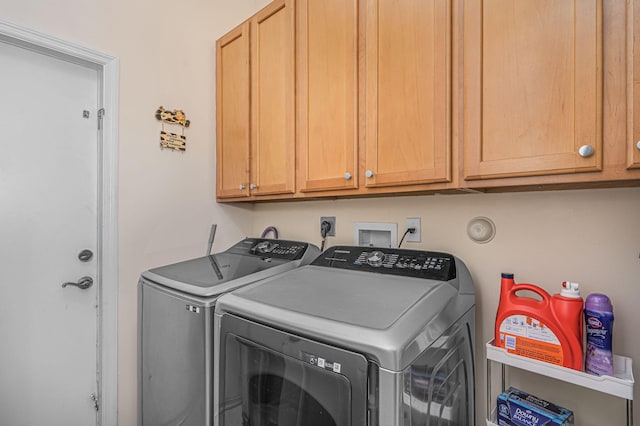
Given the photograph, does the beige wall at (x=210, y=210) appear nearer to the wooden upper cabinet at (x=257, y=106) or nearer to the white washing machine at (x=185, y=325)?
the wooden upper cabinet at (x=257, y=106)

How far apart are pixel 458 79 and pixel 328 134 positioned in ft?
1.92

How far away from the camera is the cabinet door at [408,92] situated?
1.12 metres

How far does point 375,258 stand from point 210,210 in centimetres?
124

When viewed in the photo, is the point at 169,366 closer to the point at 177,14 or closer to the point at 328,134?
the point at 328,134

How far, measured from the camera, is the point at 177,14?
1.98 m

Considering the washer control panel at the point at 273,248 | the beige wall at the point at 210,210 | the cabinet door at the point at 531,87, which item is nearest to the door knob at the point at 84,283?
the beige wall at the point at 210,210

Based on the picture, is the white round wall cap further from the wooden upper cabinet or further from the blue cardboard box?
the wooden upper cabinet

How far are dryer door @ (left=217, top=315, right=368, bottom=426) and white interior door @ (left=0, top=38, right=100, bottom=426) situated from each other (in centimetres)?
106

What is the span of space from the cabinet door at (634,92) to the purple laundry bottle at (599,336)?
1.39 ft

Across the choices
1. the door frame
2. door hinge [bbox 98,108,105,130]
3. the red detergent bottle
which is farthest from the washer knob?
door hinge [bbox 98,108,105,130]

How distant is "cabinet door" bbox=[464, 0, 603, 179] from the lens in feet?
2.83

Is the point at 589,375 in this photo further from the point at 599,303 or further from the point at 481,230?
the point at 481,230

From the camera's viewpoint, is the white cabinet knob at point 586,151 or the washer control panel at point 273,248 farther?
the washer control panel at point 273,248

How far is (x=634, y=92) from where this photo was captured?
0.81 metres
